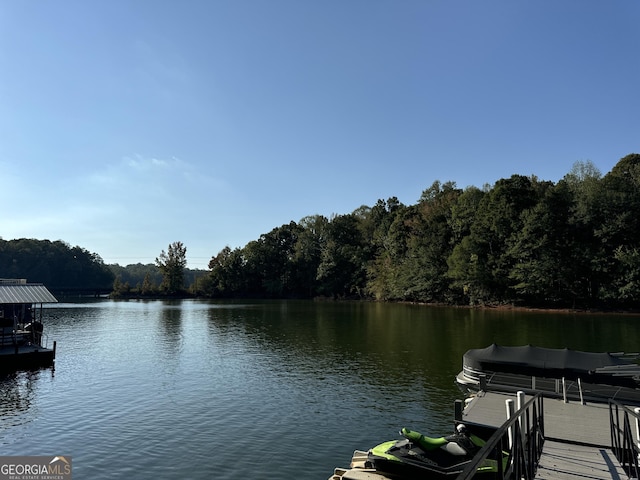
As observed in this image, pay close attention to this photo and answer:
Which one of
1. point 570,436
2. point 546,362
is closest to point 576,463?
point 570,436

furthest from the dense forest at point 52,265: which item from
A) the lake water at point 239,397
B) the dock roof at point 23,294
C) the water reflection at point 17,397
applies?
the water reflection at point 17,397

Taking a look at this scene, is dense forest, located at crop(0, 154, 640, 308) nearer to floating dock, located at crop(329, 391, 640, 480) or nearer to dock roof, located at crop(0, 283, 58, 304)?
floating dock, located at crop(329, 391, 640, 480)

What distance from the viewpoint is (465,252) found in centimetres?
8619

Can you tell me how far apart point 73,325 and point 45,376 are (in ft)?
116

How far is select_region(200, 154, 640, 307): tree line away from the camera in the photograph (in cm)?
7094

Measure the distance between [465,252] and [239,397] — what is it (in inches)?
2845

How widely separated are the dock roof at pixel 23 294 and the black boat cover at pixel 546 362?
29362mm

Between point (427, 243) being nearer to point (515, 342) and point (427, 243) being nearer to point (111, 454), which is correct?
point (515, 342)

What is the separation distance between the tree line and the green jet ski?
71.5m

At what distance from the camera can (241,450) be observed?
15172mm

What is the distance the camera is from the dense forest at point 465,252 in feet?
236

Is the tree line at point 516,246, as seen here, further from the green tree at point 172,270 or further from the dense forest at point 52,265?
the dense forest at point 52,265

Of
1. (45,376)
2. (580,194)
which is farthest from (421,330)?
(580,194)

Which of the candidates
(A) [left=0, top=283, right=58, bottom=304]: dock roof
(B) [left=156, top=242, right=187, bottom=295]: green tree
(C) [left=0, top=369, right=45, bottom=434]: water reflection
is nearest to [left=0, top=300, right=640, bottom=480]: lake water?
(C) [left=0, top=369, right=45, bottom=434]: water reflection
